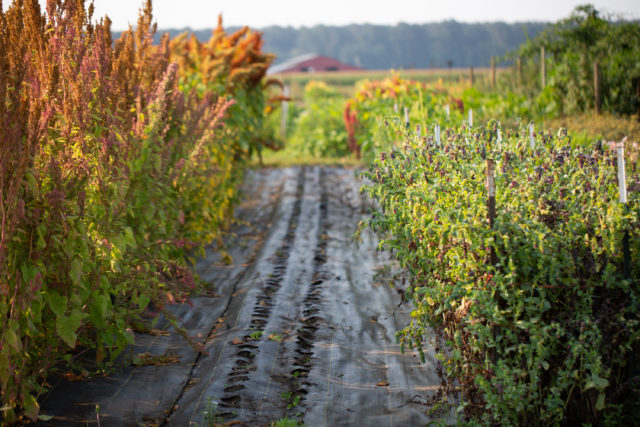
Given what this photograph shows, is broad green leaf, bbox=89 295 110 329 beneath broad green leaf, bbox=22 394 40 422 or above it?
above

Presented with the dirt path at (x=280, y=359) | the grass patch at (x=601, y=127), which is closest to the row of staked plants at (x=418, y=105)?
the grass patch at (x=601, y=127)

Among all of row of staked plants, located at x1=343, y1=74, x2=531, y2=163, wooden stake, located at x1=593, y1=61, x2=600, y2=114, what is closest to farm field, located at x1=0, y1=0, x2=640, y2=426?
row of staked plants, located at x1=343, y1=74, x2=531, y2=163

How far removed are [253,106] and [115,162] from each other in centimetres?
705

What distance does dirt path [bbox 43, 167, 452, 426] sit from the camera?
366 centimetres

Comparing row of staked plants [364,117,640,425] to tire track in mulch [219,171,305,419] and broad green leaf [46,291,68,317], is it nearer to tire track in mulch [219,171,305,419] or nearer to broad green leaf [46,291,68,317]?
tire track in mulch [219,171,305,419]

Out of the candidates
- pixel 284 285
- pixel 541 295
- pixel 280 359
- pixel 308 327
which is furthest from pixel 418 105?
pixel 541 295

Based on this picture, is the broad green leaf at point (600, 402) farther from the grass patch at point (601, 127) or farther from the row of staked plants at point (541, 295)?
the grass patch at point (601, 127)

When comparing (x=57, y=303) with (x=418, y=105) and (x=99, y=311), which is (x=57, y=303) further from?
(x=418, y=105)

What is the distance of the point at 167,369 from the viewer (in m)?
4.27

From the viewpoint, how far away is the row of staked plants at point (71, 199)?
3.14 metres

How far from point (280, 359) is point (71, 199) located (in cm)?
174

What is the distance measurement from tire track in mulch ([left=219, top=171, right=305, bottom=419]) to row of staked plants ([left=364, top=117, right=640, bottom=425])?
1304 mm

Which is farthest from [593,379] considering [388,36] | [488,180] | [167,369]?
[388,36]

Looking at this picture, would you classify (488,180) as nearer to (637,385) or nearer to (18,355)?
(637,385)
